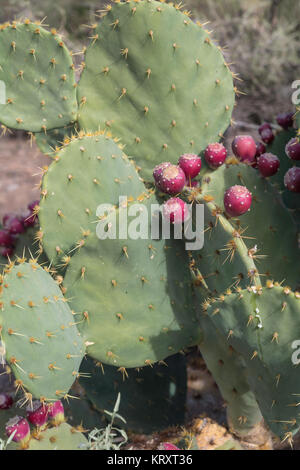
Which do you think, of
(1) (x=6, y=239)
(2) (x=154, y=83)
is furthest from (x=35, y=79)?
(1) (x=6, y=239)

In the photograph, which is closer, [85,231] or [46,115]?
[85,231]

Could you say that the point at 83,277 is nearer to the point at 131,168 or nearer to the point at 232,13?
the point at 131,168

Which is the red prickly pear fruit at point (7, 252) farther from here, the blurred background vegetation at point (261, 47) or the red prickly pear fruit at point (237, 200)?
the blurred background vegetation at point (261, 47)

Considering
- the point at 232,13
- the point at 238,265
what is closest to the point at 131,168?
the point at 238,265

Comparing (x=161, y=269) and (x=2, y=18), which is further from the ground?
(x=161, y=269)

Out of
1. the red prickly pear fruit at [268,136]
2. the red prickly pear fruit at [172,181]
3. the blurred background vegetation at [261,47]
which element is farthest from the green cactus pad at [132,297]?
the blurred background vegetation at [261,47]

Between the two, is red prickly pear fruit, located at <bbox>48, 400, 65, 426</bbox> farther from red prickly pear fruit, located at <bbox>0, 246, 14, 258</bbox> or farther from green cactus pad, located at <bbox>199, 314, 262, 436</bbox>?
red prickly pear fruit, located at <bbox>0, 246, 14, 258</bbox>
